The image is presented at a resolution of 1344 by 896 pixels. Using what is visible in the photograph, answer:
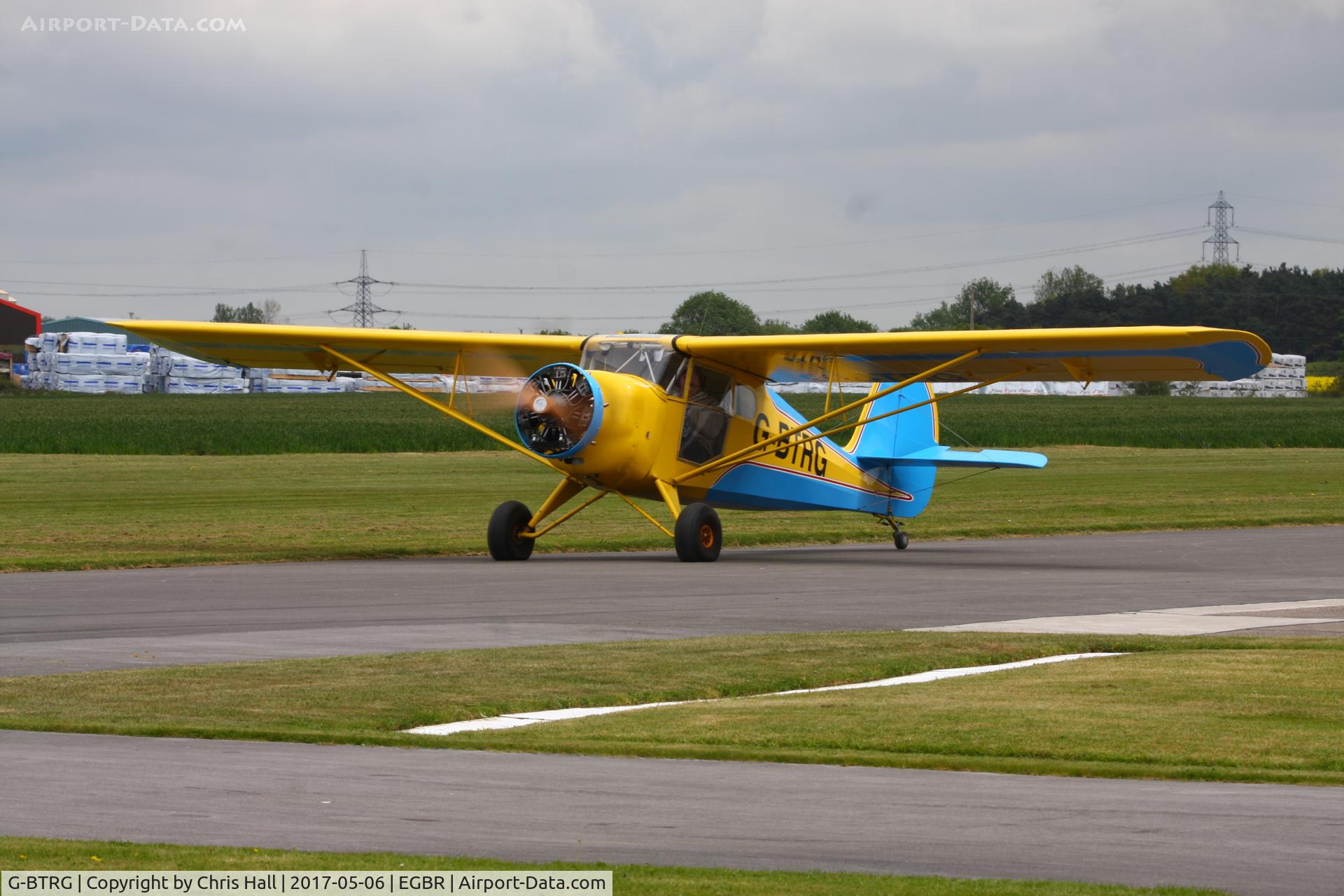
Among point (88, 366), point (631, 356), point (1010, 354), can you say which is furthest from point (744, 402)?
point (88, 366)

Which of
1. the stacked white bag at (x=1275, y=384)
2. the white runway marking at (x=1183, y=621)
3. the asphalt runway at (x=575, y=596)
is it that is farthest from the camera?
the stacked white bag at (x=1275, y=384)

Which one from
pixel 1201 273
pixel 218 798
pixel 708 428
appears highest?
pixel 1201 273

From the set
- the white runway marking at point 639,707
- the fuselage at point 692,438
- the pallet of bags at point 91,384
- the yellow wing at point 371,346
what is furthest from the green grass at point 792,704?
the pallet of bags at point 91,384

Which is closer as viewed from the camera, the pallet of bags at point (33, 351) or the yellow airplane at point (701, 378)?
the yellow airplane at point (701, 378)

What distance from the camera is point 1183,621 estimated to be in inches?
602

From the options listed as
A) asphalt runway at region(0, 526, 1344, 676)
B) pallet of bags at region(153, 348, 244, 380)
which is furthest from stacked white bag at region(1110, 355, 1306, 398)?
asphalt runway at region(0, 526, 1344, 676)

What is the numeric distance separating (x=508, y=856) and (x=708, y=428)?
672 inches

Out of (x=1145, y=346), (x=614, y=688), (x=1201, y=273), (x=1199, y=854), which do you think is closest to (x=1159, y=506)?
(x=1145, y=346)

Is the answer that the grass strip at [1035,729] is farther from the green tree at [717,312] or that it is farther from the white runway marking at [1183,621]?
the green tree at [717,312]

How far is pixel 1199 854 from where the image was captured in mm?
6316

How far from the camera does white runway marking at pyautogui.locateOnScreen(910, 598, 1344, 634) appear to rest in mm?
14492

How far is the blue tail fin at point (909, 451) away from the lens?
27047 mm

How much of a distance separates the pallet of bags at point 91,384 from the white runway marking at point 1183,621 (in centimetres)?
9581

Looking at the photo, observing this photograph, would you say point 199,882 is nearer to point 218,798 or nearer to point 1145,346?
point 218,798
